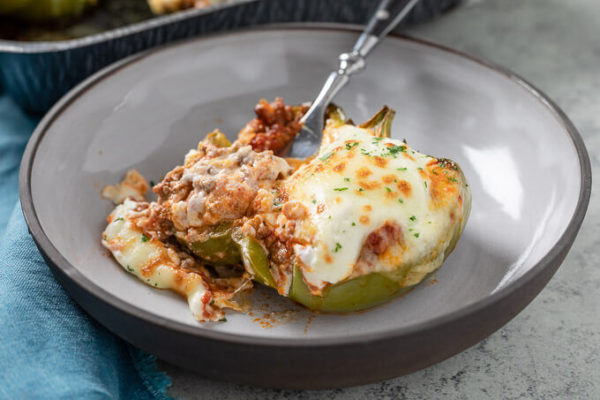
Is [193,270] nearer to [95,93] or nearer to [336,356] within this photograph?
[336,356]

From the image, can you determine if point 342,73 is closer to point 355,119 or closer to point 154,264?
point 355,119

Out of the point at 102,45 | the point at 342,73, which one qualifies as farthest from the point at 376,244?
the point at 102,45

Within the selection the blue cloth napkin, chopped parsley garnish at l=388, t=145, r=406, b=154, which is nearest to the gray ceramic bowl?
the blue cloth napkin

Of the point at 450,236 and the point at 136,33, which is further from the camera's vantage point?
the point at 136,33

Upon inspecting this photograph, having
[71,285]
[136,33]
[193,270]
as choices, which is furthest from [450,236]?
[136,33]

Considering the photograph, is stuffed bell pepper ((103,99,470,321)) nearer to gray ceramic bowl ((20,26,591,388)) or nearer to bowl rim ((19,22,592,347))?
gray ceramic bowl ((20,26,591,388))
